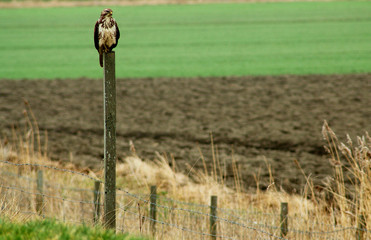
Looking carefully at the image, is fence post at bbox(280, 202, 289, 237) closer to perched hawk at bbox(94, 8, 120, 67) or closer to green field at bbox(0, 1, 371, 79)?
perched hawk at bbox(94, 8, 120, 67)

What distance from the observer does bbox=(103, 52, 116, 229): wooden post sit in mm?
4621

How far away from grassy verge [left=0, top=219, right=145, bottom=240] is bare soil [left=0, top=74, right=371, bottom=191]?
12.9ft

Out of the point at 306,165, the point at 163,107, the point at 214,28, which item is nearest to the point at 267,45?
the point at 214,28

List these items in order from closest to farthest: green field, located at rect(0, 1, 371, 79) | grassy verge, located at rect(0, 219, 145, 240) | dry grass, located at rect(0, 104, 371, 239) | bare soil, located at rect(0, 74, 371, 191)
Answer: grassy verge, located at rect(0, 219, 145, 240), dry grass, located at rect(0, 104, 371, 239), bare soil, located at rect(0, 74, 371, 191), green field, located at rect(0, 1, 371, 79)

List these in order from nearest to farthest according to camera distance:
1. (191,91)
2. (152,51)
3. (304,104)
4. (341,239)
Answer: (341,239), (304,104), (191,91), (152,51)

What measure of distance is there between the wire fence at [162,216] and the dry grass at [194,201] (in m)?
0.01

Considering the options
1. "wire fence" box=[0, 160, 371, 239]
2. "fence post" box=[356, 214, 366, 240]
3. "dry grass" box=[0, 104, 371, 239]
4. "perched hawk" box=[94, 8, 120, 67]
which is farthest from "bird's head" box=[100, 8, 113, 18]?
"fence post" box=[356, 214, 366, 240]

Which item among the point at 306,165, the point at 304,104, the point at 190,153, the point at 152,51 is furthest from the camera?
the point at 152,51

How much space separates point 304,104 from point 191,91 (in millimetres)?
2939

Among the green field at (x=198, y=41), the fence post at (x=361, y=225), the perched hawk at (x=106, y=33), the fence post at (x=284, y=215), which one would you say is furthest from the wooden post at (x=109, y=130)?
the green field at (x=198, y=41)

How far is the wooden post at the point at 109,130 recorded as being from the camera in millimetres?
4621

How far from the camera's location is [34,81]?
53.5 feet

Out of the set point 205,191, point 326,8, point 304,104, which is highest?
point 326,8

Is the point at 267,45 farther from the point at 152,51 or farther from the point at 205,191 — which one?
the point at 205,191
